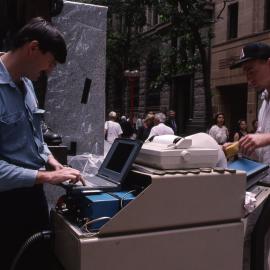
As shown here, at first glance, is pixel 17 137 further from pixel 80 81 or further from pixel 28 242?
pixel 80 81

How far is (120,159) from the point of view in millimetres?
2443

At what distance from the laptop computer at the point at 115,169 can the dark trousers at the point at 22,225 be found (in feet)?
0.71

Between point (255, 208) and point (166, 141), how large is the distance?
0.56m

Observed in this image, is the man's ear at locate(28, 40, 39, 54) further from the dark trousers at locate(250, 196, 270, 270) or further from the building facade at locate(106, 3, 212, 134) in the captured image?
the building facade at locate(106, 3, 212, 134)

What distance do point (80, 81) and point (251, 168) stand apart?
3.40m

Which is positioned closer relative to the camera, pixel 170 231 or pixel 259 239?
pixel 170 231

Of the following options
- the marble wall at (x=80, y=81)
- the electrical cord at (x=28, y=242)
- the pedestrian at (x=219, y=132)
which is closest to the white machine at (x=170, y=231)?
the electrical cord at (x=28, y=242)

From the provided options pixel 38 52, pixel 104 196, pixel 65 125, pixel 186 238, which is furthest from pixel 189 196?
pixel 65 125

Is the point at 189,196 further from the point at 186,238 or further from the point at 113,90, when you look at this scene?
the point at 113,90

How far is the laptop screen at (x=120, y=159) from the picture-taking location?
2.29m

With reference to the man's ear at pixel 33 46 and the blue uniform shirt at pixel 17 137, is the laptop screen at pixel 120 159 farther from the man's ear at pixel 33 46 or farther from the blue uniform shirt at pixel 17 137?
the man's ear at pixel 33 46

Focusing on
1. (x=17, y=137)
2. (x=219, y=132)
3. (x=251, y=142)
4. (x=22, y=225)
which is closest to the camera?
(x=17, y=137)

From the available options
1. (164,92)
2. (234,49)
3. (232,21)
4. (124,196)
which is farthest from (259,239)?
(164,92)

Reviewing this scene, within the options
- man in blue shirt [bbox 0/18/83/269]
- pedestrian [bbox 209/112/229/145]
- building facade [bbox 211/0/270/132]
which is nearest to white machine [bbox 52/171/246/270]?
man in blue shirt [bbox 0/18/83/269]
